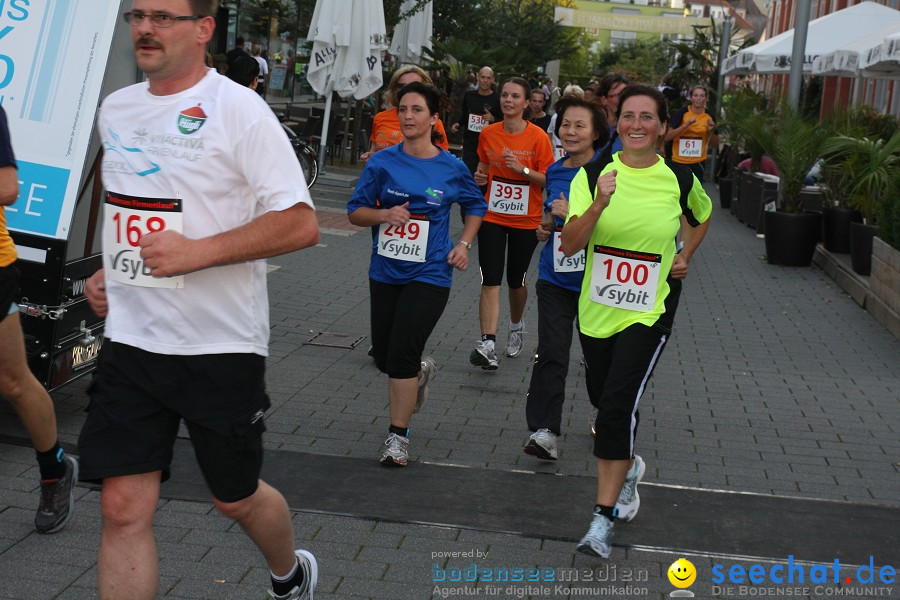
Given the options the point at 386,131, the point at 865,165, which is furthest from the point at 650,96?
the point at 865,165

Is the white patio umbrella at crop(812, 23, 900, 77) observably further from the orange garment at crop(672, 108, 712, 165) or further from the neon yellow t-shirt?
the neon yellow t-shirt

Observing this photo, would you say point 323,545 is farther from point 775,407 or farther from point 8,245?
point 775,407

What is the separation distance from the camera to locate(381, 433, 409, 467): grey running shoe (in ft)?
19.2

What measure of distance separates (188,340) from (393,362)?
2703 millimetres

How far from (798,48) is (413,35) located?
7.49m

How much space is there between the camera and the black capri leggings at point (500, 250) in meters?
8.51

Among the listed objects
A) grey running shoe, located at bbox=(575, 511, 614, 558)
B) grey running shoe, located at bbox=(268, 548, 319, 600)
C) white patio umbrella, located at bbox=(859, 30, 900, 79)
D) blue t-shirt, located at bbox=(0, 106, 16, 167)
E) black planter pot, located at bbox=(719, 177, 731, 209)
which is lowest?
black planter pot, located at bbox=(719, 177, 731, 209)

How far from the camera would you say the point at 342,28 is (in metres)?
17.5

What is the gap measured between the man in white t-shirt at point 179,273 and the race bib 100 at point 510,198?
516 centimetres

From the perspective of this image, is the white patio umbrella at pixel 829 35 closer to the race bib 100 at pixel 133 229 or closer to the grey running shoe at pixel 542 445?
the grey running shoe at pixel 542 445

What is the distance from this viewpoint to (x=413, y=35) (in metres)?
22.0

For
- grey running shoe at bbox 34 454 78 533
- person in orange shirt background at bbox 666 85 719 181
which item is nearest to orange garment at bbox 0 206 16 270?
grey running shoe at bbox 34 454 78 533

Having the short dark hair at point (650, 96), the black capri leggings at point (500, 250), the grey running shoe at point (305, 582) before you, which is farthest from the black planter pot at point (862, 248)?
the grey running shoe at point (305, 582)

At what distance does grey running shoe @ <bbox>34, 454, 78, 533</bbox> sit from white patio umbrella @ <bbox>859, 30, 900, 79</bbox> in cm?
1048
